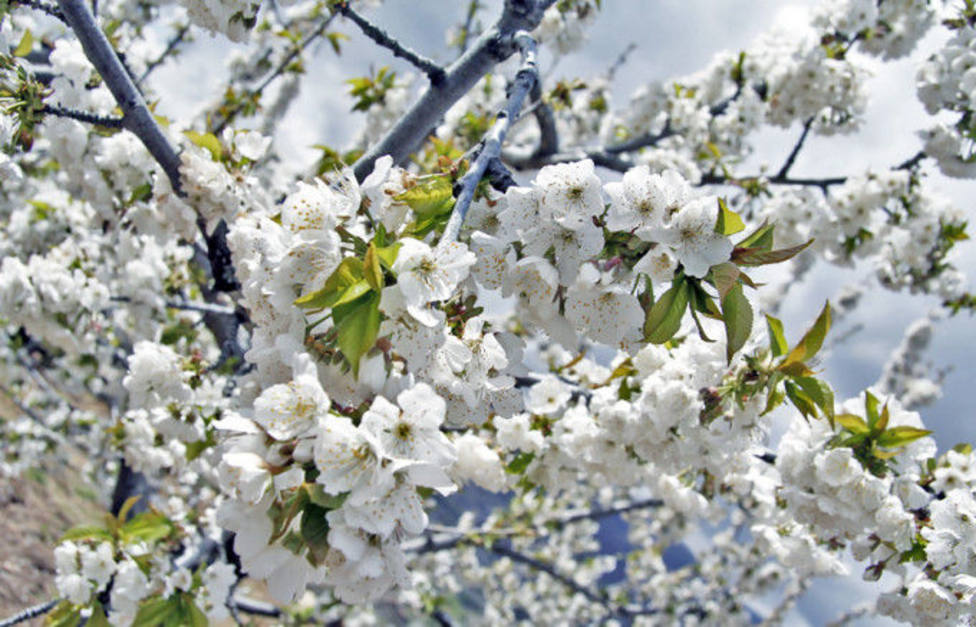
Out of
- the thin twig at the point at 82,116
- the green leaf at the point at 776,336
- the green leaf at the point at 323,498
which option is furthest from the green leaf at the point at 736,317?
the thin twig at the point at 82,116

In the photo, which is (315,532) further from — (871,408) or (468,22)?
(468,22)

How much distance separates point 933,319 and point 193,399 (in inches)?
430

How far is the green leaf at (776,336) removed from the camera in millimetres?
1356

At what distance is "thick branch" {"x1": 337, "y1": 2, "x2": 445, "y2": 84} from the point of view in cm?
190

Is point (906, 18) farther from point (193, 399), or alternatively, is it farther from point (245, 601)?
point (245, 601)

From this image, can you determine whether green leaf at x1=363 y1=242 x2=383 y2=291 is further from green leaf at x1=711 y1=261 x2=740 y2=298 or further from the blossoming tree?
green leaf at x1=711 y1=261 x2=740 y2=298

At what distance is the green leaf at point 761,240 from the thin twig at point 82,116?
1960 mm

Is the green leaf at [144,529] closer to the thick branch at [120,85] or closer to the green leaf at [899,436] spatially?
the thick branch at [120,85]

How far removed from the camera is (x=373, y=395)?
857 millimetres

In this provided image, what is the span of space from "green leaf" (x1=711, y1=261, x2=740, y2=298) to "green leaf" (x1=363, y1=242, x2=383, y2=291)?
0.61 m

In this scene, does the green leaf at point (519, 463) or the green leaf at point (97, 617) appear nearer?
the green leaf at point (97, 617)

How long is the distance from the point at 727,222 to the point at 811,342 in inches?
22.0

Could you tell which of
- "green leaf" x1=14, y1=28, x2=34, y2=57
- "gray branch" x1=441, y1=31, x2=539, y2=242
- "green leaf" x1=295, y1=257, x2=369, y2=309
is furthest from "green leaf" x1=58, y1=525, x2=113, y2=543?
"gray branch" x1=441, y1=31, x2=539, y2=242

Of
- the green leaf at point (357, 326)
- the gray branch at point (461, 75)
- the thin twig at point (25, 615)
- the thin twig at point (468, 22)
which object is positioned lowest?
the thin twig at point (25, 615)
